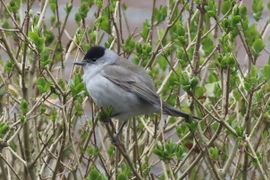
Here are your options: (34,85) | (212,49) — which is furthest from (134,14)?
(212,49)

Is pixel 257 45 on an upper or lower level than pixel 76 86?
upper

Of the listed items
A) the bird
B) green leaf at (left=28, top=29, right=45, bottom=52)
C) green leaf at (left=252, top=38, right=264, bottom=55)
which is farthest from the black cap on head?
green leaf at (left=252, top=38, right=264, bottom=55)

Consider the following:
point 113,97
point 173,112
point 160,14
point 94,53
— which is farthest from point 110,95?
point 160,14

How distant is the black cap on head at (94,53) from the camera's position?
3.23 meters

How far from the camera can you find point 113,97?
3279mm

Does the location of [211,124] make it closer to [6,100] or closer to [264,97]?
[264,97]

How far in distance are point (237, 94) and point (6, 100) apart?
1.14 m

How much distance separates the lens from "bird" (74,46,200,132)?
3.19m

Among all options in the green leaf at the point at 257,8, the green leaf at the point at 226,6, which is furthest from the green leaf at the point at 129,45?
the green leaf at the point at 257,8

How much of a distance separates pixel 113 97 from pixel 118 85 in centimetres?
9

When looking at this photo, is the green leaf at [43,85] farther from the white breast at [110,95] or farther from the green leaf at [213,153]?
the green leaf at [213,153]

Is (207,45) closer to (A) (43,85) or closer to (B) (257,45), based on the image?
(B) (257,45)

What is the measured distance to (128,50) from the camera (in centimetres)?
333

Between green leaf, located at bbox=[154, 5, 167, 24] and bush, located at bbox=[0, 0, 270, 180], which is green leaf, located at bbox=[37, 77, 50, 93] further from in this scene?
green leaf, located at bbox=[154, 5, 167, 24]
